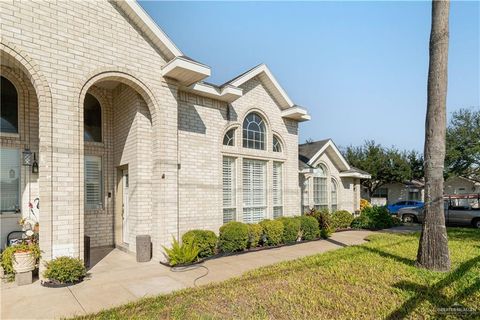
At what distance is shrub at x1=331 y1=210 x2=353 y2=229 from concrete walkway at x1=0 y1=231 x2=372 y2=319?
19.5 feet

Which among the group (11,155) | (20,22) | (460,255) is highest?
(20,22)

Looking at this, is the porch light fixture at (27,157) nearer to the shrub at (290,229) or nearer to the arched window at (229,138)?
the arched window at (229,138)

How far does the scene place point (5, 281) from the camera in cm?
589

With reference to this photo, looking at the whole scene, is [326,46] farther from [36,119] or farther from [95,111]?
[36,119]

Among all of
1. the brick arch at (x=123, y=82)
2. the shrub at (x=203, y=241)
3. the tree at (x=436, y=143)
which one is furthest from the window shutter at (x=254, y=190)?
the tree at (x=436, y=143)

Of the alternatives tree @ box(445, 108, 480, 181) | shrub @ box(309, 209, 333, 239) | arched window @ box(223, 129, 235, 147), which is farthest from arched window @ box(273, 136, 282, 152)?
tree @ box(445, 108, 480, 181)

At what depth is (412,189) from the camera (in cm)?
3456

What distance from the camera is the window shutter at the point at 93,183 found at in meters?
9.01

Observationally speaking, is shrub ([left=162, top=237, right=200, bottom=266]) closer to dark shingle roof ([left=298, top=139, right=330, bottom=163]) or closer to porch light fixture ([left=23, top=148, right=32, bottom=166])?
porch light fixture ([left=23, top=148, right=32, bottom=166])

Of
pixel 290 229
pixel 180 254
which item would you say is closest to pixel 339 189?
pixel 290 229

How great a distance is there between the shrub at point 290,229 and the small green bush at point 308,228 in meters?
0.48

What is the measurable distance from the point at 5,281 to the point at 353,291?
6.89 metres

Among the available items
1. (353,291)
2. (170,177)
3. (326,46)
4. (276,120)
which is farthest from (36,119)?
(326,46)

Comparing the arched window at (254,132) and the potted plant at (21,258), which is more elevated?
the arched window at (254,132)
